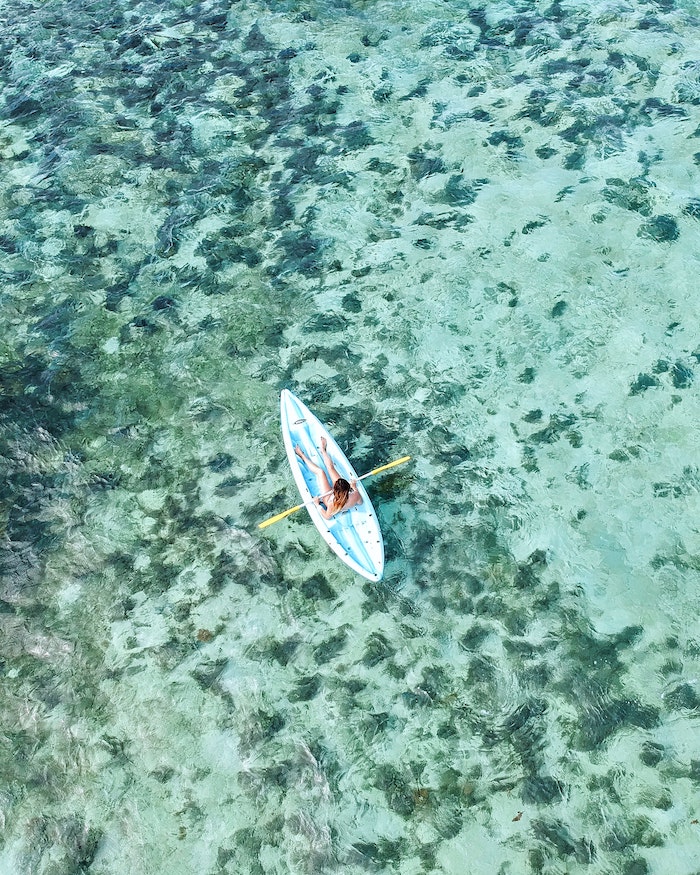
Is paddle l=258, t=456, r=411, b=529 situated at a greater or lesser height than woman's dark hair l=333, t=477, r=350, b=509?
lesser

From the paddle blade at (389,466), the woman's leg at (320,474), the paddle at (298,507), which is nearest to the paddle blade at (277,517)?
the paddle at (298,507)

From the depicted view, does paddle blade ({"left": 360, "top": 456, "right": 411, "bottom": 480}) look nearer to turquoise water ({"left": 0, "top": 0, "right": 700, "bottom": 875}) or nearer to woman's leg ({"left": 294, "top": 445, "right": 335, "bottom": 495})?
turquoise water ({"left": 0, "top": 0, "right": 700, "bottom": 875})

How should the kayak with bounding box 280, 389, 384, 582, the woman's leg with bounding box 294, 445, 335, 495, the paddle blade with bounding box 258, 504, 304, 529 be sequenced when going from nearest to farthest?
the kayak with bounding box 280, 389, 384, 582 < the paddle blade with bounding box 258, 504, 304, 529 < the woman's leg with bounding box 294, 445, 335, 495

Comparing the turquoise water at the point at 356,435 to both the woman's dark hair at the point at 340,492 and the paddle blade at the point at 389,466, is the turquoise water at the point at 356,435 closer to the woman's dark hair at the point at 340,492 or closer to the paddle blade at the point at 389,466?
the paddle blade at the point at 389,466

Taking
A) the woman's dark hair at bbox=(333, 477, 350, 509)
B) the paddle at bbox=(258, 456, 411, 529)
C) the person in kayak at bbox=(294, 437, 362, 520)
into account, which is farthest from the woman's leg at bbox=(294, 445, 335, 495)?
the woman's dark hair at bbox=(333, 477, 350, 509)

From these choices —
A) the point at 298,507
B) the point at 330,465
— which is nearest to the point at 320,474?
the point at 330,465

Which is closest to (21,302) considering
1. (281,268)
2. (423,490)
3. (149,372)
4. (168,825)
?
(149,372)

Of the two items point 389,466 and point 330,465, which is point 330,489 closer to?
point 330,465
